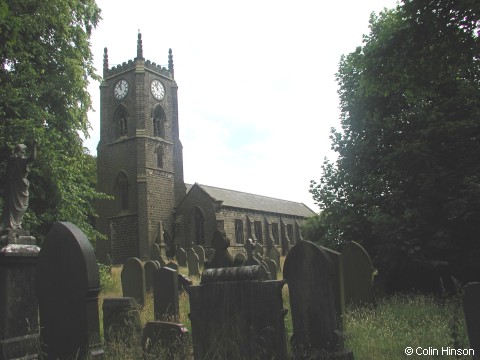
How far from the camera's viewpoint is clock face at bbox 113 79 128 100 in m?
36.1

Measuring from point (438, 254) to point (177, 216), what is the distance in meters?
26.8

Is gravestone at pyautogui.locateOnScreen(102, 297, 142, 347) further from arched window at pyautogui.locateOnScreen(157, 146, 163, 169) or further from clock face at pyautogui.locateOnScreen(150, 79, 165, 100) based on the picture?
clock face at pyautogui.locateOnScreen(150, 79, 165, 100)

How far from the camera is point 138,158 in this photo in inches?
1316

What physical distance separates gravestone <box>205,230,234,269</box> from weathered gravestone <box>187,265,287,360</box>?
0.18m

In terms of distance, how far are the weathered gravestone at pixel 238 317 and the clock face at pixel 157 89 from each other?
33.1m

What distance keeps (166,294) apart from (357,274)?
3.45m

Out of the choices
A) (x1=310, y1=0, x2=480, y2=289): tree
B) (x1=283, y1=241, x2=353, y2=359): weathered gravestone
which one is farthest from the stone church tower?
(x1=283, y1=241, x2=353, y2=359): weathered gravestone

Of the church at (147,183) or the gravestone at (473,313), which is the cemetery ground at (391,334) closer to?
the gravestone at (473,313)

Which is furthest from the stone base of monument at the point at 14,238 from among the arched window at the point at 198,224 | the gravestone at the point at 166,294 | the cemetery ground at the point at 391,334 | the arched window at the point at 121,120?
the arched window at the point at 121,120

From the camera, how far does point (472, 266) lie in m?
8.73

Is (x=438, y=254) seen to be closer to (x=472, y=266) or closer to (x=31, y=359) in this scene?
(x=472, y=266)

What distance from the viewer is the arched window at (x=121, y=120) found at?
35.7 meters

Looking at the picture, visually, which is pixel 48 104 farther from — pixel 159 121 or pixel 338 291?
pixel 159 121

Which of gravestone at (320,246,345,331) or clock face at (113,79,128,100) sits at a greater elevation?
clock face at (113,79,128,100)
